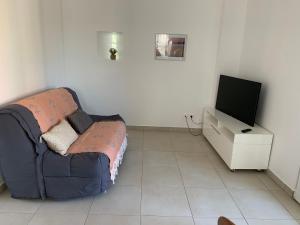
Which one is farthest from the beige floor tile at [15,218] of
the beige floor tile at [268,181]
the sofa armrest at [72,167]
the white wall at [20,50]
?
the beige floor tile at [268,181]

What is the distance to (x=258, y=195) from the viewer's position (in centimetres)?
254

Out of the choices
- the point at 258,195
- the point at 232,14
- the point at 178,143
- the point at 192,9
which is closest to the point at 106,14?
the point at 192,9

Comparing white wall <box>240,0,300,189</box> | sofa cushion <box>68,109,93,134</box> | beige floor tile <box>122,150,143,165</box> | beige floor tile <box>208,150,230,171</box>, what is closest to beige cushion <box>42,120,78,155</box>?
sofa cushion <box>68,109,93,134</box>

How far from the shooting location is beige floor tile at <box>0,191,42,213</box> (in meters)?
2.18

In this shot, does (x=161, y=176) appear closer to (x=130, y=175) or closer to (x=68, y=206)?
(x=130, y=175)

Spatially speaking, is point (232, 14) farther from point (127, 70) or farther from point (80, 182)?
point (80, 182)

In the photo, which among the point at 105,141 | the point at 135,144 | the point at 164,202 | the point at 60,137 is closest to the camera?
the point at 164,202

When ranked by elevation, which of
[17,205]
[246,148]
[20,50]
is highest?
[20,50]

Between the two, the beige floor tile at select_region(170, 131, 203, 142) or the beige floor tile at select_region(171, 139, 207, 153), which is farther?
the beige floor tile at select_region(170, 131, 203, 142)

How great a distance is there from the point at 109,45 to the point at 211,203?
286 centimetres

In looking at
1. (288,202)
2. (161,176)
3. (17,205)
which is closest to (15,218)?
(17,205)

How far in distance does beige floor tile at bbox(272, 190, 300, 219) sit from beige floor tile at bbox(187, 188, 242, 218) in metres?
0.49

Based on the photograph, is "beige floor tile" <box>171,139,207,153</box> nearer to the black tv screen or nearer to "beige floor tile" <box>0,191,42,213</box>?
the black tv screen

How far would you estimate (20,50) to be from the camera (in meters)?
2.94
